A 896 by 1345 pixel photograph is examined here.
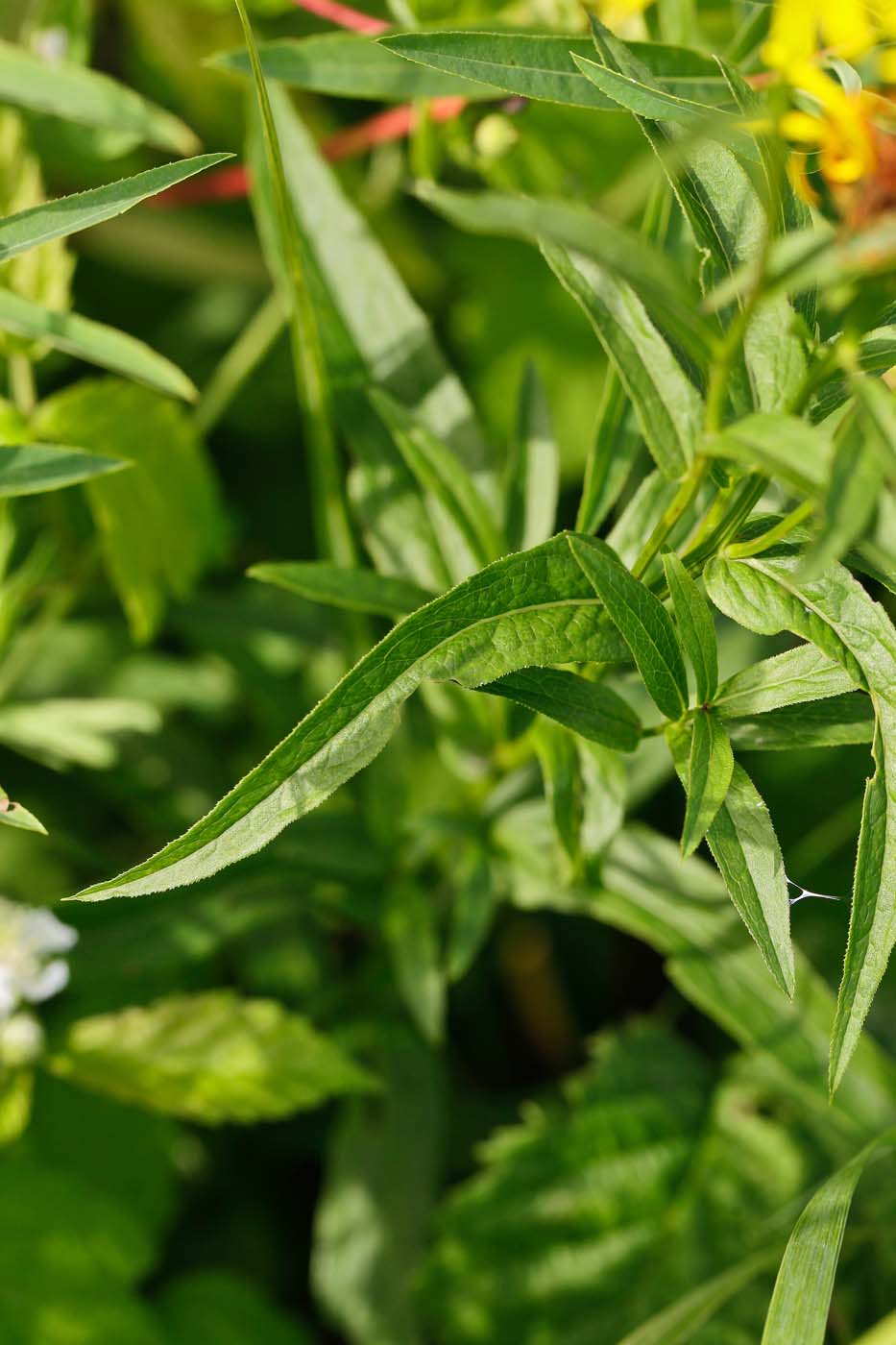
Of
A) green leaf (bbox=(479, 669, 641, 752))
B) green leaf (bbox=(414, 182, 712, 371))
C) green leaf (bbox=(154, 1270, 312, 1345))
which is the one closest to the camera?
green leaf (bbox=(414, 182, 712, 371))

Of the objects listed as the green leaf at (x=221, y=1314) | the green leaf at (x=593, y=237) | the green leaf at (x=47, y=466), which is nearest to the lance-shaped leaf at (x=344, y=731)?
the green leaf at (x=593, y=237)

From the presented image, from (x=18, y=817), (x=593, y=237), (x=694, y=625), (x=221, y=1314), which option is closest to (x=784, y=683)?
(x=694, y=625)

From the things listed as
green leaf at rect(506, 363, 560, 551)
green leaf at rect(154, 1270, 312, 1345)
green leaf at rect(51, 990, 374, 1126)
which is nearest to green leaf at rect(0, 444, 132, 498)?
green leaf at rect(506, 363, 560, 551)

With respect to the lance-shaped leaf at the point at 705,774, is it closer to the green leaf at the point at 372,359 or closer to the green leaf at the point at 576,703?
the green leaf at the point at 576,703

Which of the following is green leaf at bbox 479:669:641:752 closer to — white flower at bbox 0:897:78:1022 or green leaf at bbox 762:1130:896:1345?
green leaf at bbox 762:1130:896:1345

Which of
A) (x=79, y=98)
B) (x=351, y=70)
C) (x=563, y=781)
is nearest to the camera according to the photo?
(x=563, y=781)

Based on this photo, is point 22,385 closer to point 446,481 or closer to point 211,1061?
point 446,481
